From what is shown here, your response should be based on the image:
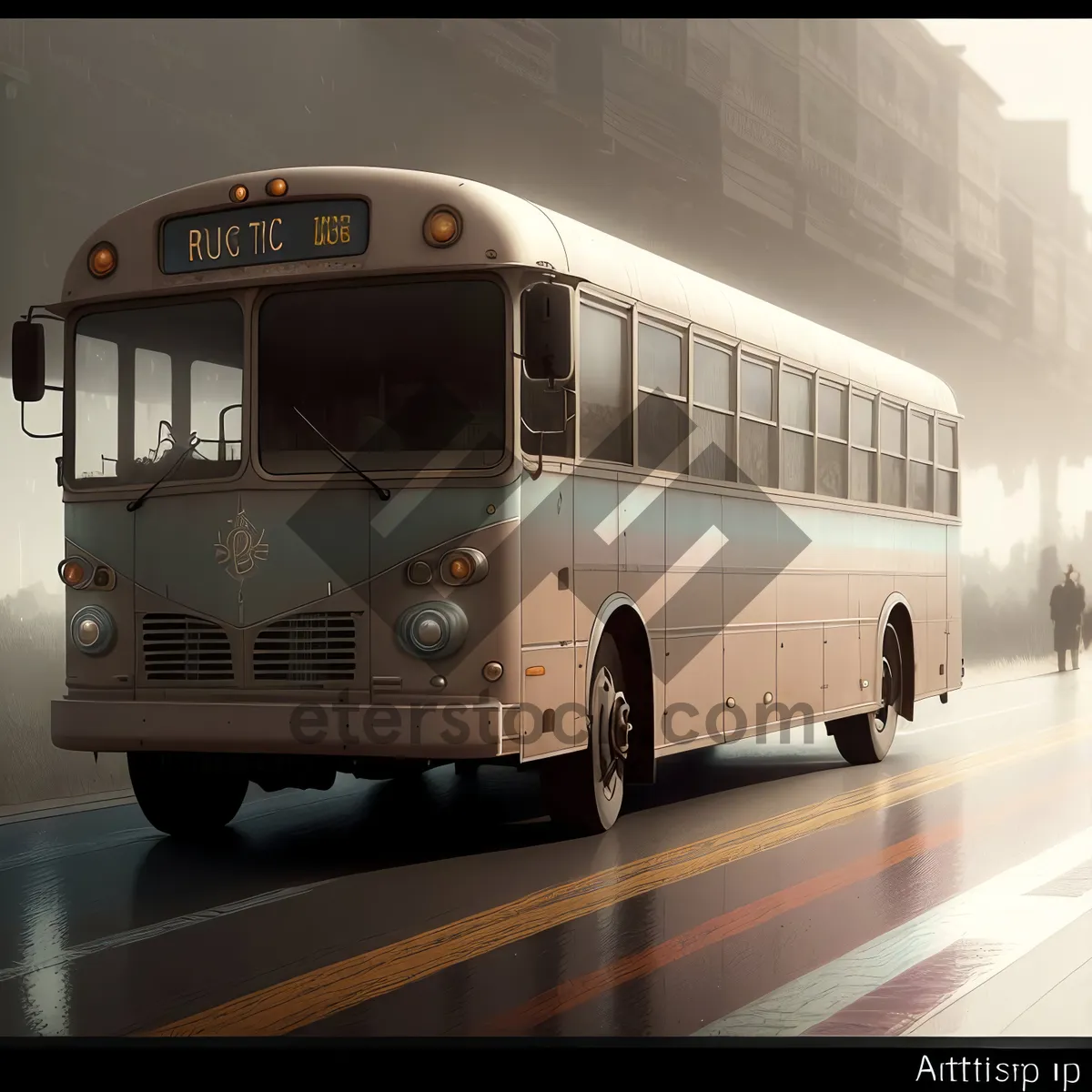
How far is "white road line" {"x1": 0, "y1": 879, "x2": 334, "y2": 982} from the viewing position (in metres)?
7.34

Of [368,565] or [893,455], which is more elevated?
[893,455]

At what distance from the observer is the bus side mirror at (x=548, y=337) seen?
377 inches

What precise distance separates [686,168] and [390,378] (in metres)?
16.5

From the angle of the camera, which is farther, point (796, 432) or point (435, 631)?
point (796, 432)

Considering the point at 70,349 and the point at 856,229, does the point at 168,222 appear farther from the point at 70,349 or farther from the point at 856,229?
the point at 856,229

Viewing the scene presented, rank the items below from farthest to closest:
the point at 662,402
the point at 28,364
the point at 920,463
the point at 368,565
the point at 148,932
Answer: the point at 920,463
the point at 662,402
the point at 28,364
the point at 368,565
the point at 148,932

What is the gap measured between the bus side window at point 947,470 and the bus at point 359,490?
21.9ft

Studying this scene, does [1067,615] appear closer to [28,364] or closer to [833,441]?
[833,441]

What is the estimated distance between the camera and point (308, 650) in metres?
9.80

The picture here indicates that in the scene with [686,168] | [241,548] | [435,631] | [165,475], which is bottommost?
[435,631]

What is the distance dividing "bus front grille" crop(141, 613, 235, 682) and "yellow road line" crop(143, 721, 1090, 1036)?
215 cm

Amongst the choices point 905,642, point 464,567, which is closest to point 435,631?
point 464,567

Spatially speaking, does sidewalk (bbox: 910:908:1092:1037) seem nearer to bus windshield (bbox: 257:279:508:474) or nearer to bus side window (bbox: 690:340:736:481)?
bus windshield (bbox: 257:279:508:474)

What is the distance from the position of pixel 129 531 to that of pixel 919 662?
840 cm
